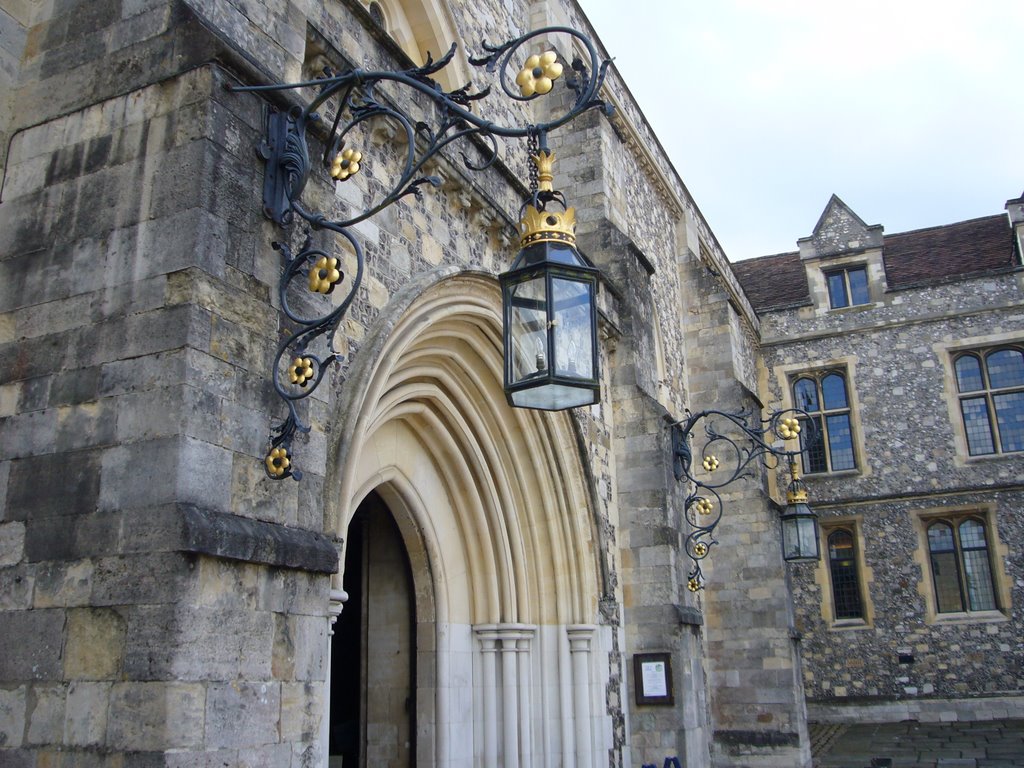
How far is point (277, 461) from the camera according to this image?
13.0 feet

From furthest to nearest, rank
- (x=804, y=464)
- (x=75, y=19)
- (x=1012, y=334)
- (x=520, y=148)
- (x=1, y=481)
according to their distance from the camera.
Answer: (x=804, y=464) < (x=1012, y=334) < (x=520, y=148) < (x=75, y=19) < (x=1, y=481)

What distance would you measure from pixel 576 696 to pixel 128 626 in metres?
5.38

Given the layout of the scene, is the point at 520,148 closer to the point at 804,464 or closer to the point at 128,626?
the point at 128,626

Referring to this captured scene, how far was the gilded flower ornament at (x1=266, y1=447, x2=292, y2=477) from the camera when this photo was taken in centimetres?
394

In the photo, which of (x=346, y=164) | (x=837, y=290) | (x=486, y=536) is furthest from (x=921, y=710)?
(x=346, y=164)

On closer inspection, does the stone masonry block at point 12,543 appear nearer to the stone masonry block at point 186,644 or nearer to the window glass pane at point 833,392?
the stone masonry block at point 186,644

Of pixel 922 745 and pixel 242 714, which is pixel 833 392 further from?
pixel 242 714

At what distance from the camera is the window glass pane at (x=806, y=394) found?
20.8m

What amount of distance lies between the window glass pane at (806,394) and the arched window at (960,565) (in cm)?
340

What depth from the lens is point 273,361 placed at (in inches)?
160

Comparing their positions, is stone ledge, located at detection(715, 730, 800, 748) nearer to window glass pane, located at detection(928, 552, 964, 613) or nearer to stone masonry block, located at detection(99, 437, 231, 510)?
window glass pane, located at detection(928, 552, 964, 613)

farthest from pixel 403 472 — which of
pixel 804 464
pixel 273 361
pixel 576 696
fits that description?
pixel 804 464

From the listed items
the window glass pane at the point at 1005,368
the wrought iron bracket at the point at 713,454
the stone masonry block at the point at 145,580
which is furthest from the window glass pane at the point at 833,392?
the stone masonry block at the point at 145,580

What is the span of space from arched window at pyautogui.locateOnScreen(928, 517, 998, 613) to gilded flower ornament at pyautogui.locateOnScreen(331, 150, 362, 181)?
17.6 meters
